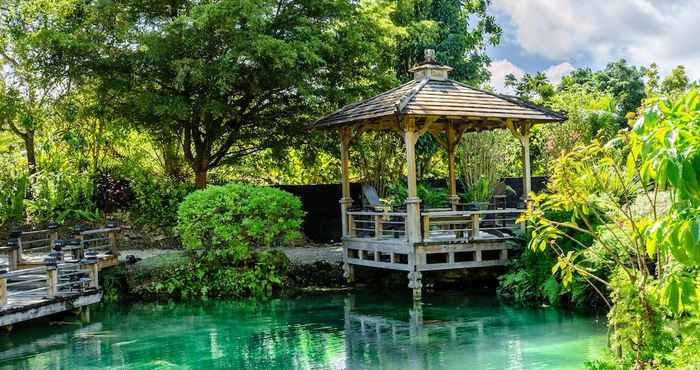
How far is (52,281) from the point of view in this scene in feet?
33.9

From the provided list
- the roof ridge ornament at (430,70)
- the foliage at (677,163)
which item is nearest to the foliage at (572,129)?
the roof ridge ornament at (430,70)

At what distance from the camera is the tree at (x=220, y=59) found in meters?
14.0

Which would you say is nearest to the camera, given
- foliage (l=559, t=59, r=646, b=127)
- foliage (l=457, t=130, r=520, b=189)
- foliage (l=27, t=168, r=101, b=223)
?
foliage (l=27, t=168, r=101, b=223)

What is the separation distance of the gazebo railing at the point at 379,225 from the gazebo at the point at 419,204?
18 mm

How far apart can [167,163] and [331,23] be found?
19.0 feet

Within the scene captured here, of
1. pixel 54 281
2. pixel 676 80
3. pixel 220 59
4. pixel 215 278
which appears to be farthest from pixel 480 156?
pixel 676 80

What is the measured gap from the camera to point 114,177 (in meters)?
17.0

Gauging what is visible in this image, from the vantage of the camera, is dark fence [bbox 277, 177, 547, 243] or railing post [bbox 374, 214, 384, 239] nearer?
railing post [bbox 374, 214, 384, 239]

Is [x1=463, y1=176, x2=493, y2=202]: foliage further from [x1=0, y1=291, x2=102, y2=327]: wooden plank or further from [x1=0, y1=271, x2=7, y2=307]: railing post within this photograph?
[x1=0, y1=271, x2=7, y2=307]: railing post

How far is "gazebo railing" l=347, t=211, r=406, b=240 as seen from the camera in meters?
12.5

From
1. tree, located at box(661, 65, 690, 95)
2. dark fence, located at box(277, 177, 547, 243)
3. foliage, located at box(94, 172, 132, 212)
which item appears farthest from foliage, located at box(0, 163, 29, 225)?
tree, located at box(661, 65, 690, 95)

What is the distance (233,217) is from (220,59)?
3471mm

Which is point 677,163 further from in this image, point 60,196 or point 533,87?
point 533,87

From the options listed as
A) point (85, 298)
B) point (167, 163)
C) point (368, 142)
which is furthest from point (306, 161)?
point (85, 298)
